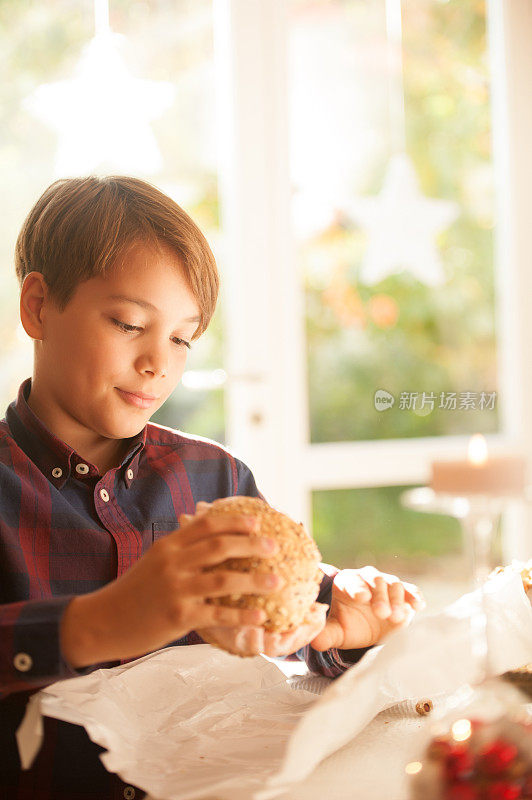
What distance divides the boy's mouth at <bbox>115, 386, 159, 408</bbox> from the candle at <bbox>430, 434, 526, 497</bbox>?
557 millimetres

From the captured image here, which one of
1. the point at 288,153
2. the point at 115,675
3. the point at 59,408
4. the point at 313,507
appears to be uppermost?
the point at 288,153

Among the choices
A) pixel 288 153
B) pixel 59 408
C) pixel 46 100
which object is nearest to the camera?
pixel 59 408

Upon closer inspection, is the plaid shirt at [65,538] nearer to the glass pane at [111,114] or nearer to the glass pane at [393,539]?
the glass pane at [111,114]

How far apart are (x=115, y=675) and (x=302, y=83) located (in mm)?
2147

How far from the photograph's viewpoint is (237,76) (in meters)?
2.44

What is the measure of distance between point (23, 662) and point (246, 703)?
24 centimetres

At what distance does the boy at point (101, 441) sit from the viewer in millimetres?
863

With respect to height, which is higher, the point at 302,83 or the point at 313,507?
the point at 302,83

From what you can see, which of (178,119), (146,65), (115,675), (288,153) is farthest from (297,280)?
(115,675)

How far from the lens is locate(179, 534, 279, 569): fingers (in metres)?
0.61

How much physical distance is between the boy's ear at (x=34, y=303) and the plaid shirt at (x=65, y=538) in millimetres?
70

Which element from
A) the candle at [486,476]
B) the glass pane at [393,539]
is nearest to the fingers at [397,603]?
the candle at [486,476]

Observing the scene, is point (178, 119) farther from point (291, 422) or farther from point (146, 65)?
point (291, 422)

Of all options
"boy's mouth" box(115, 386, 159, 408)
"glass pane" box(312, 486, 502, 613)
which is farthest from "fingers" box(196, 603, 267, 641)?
"glass pane" box(312, 486, 502, 613)
